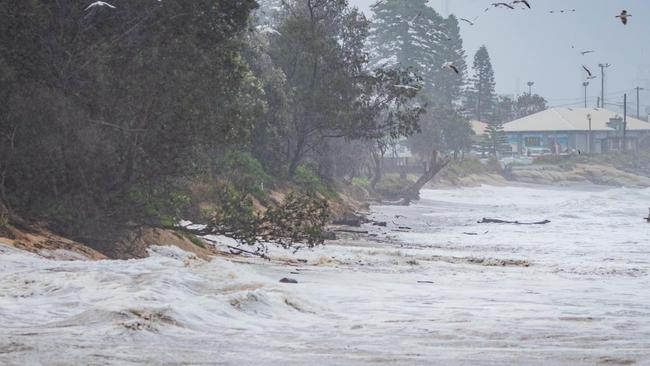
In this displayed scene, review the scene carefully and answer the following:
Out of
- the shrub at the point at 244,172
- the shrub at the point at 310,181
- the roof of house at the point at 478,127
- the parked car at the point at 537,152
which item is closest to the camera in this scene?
the shrub at the point at 244,172

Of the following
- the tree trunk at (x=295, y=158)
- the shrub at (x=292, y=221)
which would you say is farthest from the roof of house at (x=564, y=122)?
the shrub at (x=292, y=221)

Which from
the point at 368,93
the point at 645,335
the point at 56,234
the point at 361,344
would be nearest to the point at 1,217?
the point at 56,234

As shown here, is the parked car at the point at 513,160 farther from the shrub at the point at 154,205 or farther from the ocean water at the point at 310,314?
the shrub at the point at 154,205

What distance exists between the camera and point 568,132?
122812 millimetres

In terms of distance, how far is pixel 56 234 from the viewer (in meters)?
16.7

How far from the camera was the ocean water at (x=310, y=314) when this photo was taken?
9.13 meters

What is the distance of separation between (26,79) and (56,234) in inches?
108

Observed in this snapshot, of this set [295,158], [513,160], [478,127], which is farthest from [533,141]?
[295,158]

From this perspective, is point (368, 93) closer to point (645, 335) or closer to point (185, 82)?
point (185, 82)

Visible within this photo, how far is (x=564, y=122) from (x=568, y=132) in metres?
1.83

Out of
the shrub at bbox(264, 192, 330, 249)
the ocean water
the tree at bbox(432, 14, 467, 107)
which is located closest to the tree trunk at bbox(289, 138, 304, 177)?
the ocean water

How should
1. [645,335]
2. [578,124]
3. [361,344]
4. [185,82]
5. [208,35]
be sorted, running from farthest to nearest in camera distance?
[578,124] < [208,35] < [185,82] < [645,335] < [361,344]

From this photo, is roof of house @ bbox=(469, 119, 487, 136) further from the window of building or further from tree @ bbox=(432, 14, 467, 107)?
the window of building

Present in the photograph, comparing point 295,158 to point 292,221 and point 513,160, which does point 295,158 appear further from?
point 513,160
